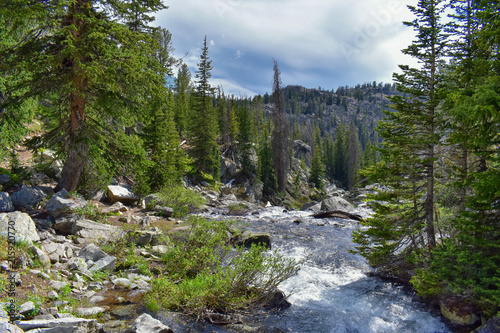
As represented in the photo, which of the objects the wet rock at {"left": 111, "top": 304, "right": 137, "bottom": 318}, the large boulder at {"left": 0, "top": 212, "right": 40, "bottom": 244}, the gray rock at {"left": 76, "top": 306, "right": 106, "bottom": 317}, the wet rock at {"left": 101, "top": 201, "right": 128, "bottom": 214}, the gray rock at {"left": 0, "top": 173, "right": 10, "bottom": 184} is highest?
the gray rock at {"left": 0, "top": 173, "right": 10, "bottom": 184}

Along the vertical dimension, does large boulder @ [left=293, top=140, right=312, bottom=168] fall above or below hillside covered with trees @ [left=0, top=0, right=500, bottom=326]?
above

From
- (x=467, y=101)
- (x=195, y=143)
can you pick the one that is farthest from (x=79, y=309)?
(x=195, y=143)

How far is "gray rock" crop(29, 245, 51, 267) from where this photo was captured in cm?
654

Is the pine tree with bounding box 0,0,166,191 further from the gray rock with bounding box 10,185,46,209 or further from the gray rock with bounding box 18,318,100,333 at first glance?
the gray rock with bounding box 18,318,100,333

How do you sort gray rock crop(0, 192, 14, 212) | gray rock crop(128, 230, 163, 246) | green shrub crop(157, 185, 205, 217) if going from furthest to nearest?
1. green shrub crop(157, 185, 205, 217)
2. gray rock crop(128, 230, 163, 246)
3. gray rock crop(0, 192, 14, 212)

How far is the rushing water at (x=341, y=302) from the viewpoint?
7070mm

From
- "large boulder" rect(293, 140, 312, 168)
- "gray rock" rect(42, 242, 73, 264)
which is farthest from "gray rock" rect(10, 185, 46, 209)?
"large boulder" rect(293, 140, 312, 168)

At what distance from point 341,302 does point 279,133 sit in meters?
29.4

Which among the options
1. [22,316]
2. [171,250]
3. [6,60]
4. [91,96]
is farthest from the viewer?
[91,96]

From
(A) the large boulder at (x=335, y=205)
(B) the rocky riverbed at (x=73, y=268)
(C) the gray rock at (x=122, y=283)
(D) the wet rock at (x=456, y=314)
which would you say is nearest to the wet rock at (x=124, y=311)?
(B) the rocky riverbed at (x=73, y=268)

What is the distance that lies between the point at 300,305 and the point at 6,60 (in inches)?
496

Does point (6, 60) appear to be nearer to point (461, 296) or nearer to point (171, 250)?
point (171, 250)

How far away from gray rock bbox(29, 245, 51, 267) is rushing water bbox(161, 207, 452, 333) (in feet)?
11.3

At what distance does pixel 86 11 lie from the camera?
34.0 feet
